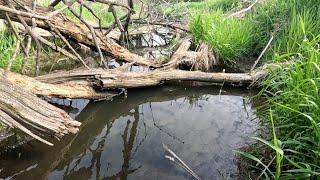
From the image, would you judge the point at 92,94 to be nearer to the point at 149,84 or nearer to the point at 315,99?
the point at 149,84

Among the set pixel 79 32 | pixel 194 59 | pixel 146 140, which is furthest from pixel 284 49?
pixel 79 32

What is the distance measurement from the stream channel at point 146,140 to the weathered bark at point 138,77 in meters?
0.17

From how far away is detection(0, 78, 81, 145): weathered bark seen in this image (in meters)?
2.42

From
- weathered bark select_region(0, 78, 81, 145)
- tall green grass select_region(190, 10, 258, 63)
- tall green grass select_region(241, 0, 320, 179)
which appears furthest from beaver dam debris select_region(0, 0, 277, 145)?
tall green grass select_region(241, 0, 320, 179)

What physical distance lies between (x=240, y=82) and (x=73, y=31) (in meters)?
2.45

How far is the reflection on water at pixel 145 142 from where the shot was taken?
2.79m

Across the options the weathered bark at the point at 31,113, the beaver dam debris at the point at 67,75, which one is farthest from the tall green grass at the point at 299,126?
the weathered bark at the point at 31,113

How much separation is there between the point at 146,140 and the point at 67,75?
4.33 feet

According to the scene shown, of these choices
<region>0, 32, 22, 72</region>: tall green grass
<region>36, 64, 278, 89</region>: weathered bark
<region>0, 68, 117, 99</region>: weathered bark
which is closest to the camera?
<region>0, 68, 117, 99</region>: weathered bark

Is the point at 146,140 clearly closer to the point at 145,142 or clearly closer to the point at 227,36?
the point at 145,142

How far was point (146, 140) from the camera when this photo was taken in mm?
3359

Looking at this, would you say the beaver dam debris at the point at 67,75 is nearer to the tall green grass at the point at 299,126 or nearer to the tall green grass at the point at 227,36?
the tall green grass at the point at 227,36

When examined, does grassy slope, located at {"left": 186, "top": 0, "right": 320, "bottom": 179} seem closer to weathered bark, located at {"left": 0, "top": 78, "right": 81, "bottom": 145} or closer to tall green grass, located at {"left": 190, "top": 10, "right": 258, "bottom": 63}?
tall green grass, located at {"left": 190, "top": 10, "right": 258, "bottom": 63}

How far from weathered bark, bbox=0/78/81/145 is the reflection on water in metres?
0.45
